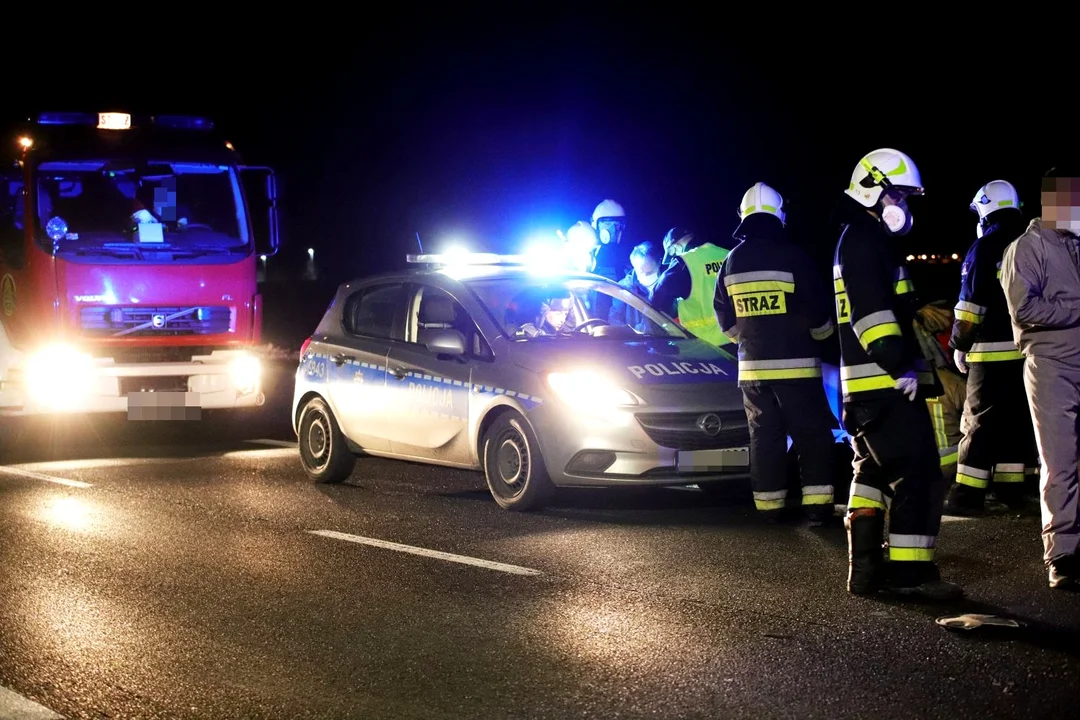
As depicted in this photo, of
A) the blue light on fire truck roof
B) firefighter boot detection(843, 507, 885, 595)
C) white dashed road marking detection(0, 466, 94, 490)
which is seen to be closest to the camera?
firefighter boot detection(843, 507, 885, 595)

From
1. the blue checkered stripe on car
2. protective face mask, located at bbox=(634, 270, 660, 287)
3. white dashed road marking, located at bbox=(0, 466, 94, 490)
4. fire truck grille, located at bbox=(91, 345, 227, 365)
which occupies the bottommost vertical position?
white dashed road marking, located at bbox=(0, 466, 94, 490)

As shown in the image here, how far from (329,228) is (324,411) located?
39.2 m

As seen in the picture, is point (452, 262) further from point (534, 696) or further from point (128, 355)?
point (534, 696)

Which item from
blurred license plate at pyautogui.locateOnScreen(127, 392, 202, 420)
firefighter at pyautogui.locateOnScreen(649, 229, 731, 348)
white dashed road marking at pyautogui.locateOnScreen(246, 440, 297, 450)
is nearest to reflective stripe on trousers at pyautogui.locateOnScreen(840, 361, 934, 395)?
firefighter at pyautogui.locateOnScreen(649, 229, 731, 348)

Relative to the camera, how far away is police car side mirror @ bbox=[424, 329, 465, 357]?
936 cm

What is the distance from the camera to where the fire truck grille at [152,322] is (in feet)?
43.0

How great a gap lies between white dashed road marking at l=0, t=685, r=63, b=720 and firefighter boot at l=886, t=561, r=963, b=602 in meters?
3.43

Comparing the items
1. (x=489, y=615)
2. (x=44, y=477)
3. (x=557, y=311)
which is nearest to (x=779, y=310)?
(x=557, y=311)

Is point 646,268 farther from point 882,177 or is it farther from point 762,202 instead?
point 882,177

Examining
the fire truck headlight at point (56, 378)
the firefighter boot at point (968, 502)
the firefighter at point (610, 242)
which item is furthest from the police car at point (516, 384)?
the fire truck headlight at point (56, 378)

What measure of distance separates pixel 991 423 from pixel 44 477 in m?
6.79

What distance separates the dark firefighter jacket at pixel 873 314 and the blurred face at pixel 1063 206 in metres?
0.68

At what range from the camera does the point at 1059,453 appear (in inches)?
253

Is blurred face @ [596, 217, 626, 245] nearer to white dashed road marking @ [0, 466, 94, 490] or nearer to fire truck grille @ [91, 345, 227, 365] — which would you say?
fire truck grille @ [91, 345, 227, 365]
